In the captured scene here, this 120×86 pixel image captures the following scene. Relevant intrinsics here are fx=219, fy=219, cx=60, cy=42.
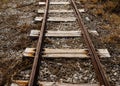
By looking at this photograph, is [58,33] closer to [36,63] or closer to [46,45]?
[46,45]

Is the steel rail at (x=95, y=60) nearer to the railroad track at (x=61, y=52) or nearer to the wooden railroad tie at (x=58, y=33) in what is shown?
the railroad track at (x=61, y=52)

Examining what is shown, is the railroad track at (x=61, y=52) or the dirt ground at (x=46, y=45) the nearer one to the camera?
the railroad track at (x=61, y=52)

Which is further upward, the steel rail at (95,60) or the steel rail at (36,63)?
the steel rail at (36,63)

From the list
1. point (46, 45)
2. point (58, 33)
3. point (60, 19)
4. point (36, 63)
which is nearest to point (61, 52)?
point (46, 45)

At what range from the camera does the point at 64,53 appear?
17.5 feet

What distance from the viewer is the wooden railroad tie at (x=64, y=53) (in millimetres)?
5207

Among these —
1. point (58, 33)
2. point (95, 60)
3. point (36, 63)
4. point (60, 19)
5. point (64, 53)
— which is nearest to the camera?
point (36, 63)

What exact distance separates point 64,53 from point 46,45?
0.64 meters

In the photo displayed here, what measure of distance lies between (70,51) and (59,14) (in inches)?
125

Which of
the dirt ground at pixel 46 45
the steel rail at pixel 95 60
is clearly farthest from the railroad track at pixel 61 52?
the dirt ground at pixel 46 45

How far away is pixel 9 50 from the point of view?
5.57 m

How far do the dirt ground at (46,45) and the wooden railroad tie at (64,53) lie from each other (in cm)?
16

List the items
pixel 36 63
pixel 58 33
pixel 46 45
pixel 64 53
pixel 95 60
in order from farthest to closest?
pixel 58 33
pixel 46 45
pixel 64 53
pixel 95 60
pixel 36 63

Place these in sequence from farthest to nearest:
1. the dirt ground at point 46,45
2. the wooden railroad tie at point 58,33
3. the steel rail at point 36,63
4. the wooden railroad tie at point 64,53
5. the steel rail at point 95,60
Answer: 1. the wooden railroad tie at point 58,33
2. the wooden railroad tie at point 64,53
3. the dirt ground at point 46,45
4. the steel rail at point 95,60
5. the steel rail at point 36,63
